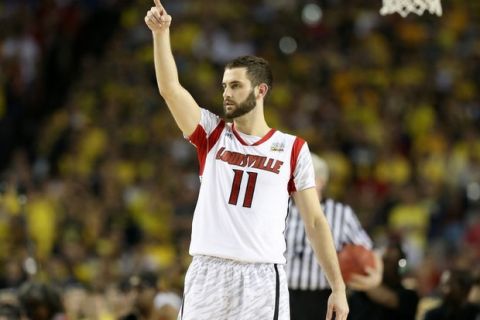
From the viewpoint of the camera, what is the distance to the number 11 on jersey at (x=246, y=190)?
7.22 metres

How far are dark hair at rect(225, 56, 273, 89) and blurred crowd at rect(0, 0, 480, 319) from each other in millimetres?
6901

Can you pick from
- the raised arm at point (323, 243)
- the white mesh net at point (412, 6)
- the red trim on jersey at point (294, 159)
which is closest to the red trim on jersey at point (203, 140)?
the red trim on jersey at point (294, 159)

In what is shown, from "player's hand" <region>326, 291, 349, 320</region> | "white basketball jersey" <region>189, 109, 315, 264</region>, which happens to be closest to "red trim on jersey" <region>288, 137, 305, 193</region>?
"white basketball jersey" <region>189, 109, 315, 264</region>

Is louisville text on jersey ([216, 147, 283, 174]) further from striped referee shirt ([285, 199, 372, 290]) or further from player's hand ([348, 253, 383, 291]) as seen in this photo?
striped referee shirt ([285, 199, 372, 290])

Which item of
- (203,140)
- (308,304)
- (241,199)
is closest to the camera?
(241,199)

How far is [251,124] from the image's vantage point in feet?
24.3

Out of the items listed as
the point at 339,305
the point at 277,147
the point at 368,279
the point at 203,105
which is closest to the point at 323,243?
the point at 339,305

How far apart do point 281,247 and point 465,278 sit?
3.33 m

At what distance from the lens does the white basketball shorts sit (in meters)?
7.11

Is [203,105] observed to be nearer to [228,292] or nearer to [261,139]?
[261,139]

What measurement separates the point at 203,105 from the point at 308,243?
10.2 metres

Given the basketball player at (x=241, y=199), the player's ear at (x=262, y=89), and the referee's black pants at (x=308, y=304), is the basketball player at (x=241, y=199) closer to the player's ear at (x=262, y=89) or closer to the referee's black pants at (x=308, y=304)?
the player's ear at (x=262, y=89)

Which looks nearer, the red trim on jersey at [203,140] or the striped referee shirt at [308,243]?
the red trim on jersey at [203,140]

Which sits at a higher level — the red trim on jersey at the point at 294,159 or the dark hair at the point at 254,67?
the dark hair at the point at 254,67
